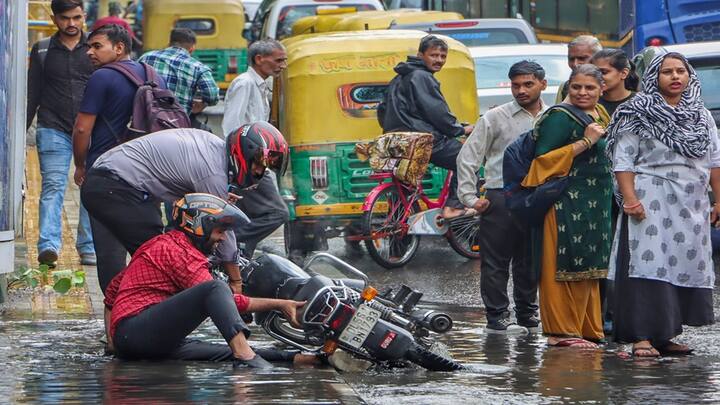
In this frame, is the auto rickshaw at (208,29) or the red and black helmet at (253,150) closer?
the red and black helmet at (253,150)

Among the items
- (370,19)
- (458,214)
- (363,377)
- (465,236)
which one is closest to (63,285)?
(363,377)

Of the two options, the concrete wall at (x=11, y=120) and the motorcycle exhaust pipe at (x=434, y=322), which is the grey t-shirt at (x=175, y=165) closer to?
the motorcycle exhaust pipe at (x=434, y=322)

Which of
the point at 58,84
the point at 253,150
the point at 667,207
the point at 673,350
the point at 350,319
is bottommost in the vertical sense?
the point at 673,350

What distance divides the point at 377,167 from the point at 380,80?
1.07 meters

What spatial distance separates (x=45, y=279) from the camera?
11844mm

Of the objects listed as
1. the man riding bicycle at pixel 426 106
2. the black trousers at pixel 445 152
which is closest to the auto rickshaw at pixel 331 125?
the man riding bicycle at pixel 426 106

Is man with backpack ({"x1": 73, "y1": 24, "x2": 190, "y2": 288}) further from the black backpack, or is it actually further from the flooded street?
the black backpack

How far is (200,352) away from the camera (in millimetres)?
8477

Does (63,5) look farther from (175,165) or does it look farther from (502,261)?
(175,165)

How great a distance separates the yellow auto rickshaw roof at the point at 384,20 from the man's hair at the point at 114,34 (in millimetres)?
10373

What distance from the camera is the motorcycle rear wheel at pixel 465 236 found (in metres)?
14.3

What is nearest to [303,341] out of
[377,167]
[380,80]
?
[377,167]

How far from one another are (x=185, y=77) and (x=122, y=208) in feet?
11.8

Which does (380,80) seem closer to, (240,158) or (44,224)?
(44,224)
